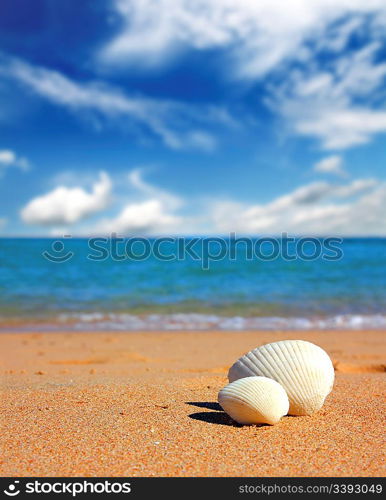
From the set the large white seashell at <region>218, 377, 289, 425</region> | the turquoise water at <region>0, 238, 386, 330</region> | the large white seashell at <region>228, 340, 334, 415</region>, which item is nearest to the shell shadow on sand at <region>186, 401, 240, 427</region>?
the large white seashell at <region>218, 377, 289, 425</region>

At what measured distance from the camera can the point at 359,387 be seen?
16.6ft

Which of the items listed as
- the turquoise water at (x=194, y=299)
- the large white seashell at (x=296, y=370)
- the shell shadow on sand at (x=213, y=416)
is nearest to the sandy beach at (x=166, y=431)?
the shell shadow on sand at (x=213, y=416)

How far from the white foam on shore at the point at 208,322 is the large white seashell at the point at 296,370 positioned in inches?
308

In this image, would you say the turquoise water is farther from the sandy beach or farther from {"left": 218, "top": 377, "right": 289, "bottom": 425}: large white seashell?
{"left": 218, "top": 377, "right": 289, "bottom": 425}: large white seashell

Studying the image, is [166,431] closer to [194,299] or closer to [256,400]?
[256,400]

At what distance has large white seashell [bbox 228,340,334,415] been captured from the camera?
3576 millimetres

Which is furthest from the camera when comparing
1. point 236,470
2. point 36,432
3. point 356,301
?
point 356,301

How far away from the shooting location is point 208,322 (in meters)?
12.4

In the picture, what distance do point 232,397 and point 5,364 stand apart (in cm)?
528

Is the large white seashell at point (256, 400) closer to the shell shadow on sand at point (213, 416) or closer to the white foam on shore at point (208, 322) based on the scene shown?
the shell shadow on sand at point (213, 416)

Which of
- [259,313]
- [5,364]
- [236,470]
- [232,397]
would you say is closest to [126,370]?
[5,364]

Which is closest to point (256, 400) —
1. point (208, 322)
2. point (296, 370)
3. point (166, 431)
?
point (296, 370)

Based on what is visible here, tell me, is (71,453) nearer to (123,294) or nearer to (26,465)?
(26,465)
